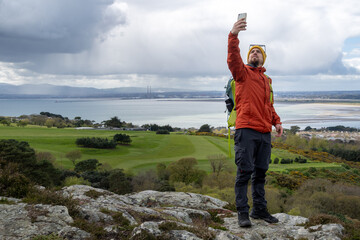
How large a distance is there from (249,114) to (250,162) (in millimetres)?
861

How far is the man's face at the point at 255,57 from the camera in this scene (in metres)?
5.52

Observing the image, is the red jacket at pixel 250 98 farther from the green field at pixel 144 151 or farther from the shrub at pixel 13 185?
the green field at pixel 144 151

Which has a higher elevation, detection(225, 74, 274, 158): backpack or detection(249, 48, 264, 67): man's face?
detection(249, 48, 264, 67): man's face

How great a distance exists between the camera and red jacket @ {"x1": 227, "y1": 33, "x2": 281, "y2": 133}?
504 centimetres

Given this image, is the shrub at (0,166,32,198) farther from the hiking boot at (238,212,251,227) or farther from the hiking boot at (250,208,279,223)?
the hiking boot at (250,208,279,223)

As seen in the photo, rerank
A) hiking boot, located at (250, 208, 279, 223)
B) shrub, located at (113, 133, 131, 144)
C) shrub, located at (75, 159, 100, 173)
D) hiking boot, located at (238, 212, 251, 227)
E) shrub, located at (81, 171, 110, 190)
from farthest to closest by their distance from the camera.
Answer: shrub, located at (113, 133, 131, 144), shrub, located at (75, 159, 100, 173), shrub, located at (81, 171, 110, 190), hiking boot, located at (250, 208, 279, 223), hiking boot, located at (238, 212, 251, 227)

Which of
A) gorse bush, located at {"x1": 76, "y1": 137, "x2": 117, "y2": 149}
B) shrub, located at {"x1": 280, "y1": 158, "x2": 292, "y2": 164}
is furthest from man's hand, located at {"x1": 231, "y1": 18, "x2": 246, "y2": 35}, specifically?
shrub, located at {"x1": 280, "y1": 158, "x2": 292, "y2": 164}

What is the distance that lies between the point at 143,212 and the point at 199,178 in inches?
1183

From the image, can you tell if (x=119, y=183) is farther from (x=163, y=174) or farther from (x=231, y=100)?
(x=231, y=100)

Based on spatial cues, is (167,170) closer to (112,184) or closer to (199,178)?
(199,178)

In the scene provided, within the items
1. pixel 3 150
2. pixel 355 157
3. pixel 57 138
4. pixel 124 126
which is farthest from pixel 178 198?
pixel 124 126

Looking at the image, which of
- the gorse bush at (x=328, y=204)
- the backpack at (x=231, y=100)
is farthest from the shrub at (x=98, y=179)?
the backpack at (x=231, y=100)

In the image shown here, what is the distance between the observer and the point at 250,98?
5.12m

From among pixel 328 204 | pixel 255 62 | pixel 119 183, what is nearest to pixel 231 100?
pixel 255 62
